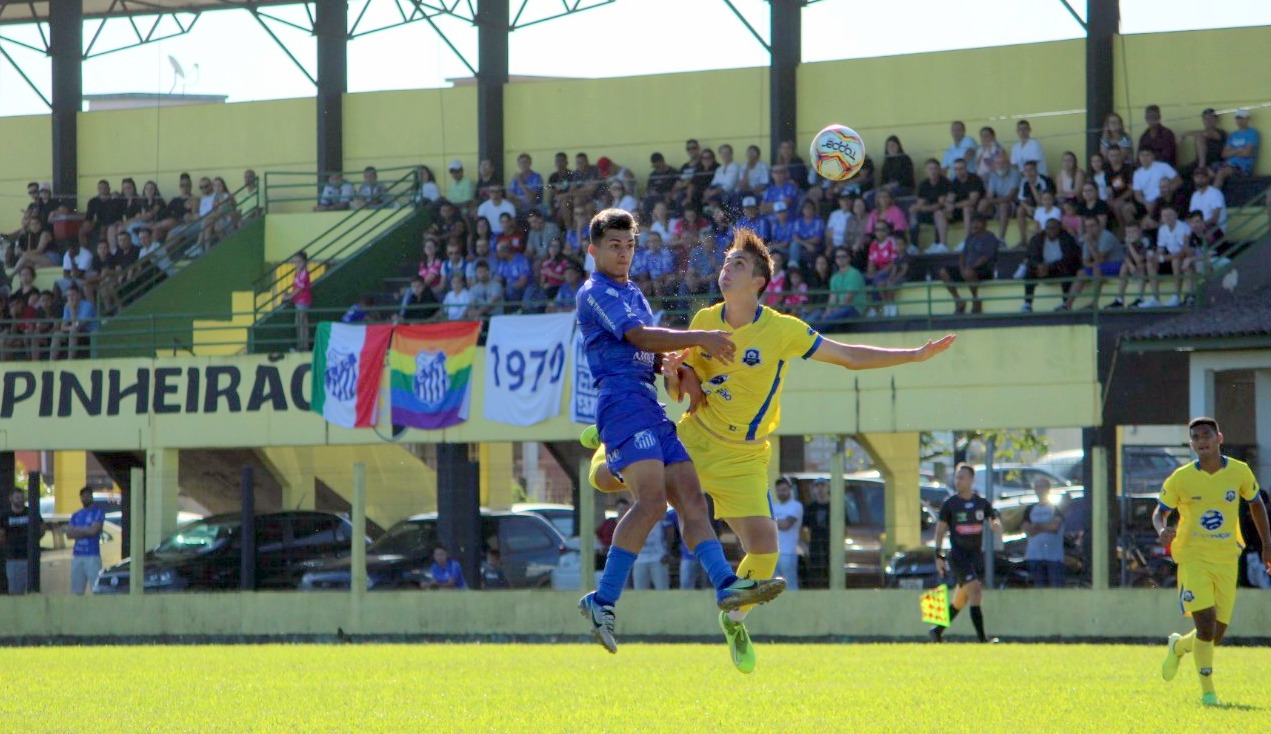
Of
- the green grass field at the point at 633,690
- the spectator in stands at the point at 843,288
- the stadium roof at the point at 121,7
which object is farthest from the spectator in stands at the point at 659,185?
the stadium roof at the point at 121,7

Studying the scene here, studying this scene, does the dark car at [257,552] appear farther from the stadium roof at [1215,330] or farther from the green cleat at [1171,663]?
the green cleat at [1171,663]

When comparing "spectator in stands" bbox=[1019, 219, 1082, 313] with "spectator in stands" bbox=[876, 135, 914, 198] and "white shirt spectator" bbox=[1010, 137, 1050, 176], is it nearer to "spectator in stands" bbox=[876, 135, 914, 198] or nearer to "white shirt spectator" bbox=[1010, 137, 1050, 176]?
"white shirt spectator" bbox=[1010, 137, 1050, 176]

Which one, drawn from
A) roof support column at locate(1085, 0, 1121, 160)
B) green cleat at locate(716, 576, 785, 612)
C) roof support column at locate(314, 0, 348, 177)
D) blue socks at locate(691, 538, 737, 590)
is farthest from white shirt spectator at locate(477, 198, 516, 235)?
green cleat at locate(716, 576, 785, 612)

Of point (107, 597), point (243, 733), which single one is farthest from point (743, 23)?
point (243, 733)

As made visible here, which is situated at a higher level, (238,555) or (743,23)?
(743,23)

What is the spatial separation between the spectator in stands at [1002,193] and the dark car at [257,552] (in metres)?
9.65

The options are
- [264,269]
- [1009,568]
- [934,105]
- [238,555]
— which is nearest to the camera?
[1009,568]

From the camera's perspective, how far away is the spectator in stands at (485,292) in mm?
26078

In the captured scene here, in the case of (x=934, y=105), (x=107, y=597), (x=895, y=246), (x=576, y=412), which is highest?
(x=934, y=105)

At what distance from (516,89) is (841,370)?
10.3 metres

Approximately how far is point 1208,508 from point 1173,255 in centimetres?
943

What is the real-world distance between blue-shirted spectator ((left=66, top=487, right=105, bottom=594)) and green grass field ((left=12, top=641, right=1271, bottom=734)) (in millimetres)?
5451

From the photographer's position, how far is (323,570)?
24094 mm

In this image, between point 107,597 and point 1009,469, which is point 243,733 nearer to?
point 107,597
